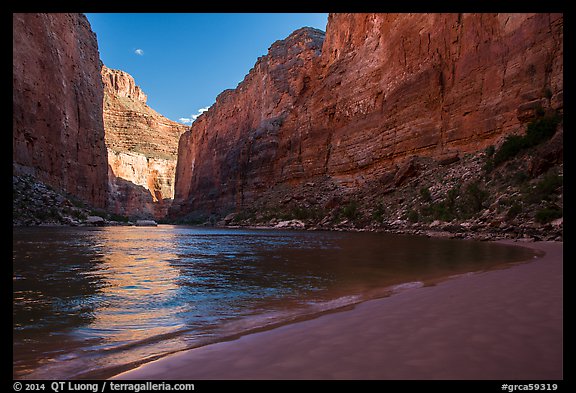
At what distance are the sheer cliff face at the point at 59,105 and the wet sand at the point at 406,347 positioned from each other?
37.5m

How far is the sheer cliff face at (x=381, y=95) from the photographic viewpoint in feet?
66.4

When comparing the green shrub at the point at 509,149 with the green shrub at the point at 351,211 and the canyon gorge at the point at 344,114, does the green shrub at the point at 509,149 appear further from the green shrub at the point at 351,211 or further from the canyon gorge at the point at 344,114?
the green shrub at the point at 351,211

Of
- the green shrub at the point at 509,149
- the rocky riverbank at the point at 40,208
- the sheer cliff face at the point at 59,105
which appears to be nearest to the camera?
the green shrub at the point at 509,149

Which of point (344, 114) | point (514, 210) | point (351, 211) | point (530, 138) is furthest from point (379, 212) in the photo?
point (344, 114)

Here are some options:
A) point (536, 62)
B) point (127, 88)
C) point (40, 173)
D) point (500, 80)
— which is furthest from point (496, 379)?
point (127, 88)

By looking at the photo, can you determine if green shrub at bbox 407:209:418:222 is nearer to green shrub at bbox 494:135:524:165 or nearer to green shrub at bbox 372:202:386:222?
green shrub at bbox 372:202:386:222

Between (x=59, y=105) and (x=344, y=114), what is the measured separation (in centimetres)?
3394

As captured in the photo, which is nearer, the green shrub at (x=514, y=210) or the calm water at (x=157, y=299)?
the calm water at (x=157, y=299)

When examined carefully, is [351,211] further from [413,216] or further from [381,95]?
[381,95]

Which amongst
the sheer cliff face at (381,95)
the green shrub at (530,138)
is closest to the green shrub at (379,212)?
the sheer cliff face at (381,95)

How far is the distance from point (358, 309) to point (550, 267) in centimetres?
344

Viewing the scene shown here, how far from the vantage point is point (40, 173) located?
35688 millimetres

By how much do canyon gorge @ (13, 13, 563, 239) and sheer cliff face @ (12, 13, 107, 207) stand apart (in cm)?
21

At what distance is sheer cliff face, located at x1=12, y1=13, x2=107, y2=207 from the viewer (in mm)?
33812
